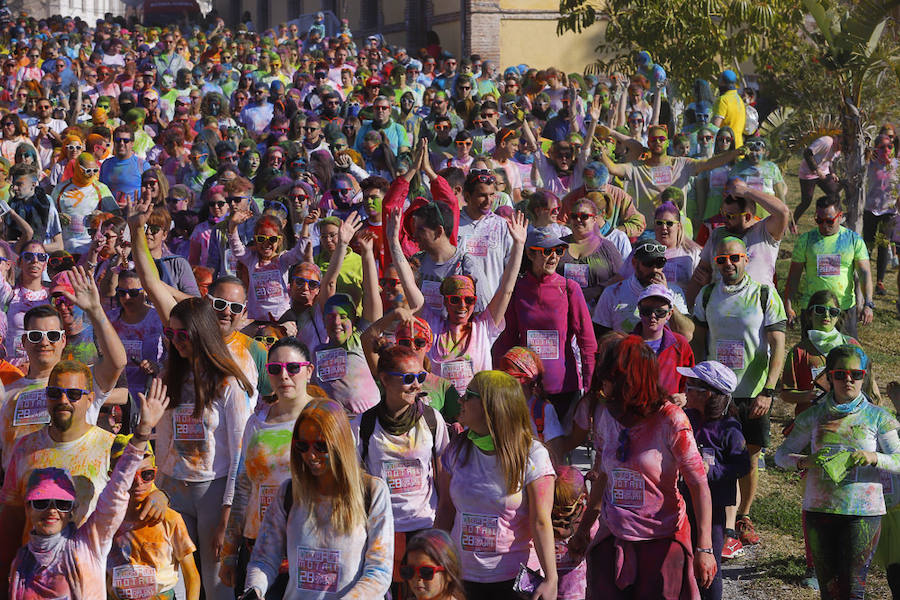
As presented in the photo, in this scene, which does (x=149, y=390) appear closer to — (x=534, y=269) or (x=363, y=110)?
(x=534, y=269)

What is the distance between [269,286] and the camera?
824 cm

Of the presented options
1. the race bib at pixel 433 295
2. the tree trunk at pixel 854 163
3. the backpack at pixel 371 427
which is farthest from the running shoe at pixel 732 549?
the tree trunk at pixel 854 163

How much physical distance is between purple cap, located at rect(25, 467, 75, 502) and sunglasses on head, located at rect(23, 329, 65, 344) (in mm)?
1288

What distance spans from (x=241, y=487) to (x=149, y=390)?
0.59m

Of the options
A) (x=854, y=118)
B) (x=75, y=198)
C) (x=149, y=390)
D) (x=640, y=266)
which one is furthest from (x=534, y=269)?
(x=854, y=118)

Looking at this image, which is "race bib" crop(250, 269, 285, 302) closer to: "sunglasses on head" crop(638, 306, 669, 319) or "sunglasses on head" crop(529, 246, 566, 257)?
"sunglasses on head" crop(529, 246, 566, 257)

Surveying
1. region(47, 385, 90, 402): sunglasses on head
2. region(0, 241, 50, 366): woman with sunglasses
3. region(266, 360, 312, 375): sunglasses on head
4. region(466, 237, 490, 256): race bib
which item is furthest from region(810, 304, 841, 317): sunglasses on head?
region(0, 241, 50, 366): woman with sunglasses

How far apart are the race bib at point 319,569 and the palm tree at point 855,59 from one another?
11.0 m

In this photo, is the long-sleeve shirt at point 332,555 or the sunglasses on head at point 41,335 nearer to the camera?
the long-sleeve shirt at point 332,555

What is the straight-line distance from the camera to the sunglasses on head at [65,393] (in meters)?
5.50

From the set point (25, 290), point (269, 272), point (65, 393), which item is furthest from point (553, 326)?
point (25, 290)

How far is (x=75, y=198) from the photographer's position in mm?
11180

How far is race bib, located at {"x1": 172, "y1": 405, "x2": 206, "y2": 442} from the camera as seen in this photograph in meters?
5.79

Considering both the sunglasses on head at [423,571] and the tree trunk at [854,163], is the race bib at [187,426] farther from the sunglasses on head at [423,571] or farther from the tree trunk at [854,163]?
the tree trunk at [854,163]
